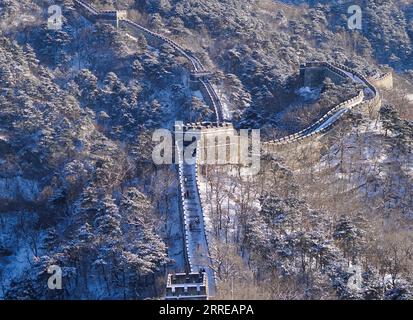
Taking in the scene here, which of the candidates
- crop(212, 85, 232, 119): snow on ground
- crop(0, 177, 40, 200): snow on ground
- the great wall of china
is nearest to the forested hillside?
crop(0, 177, 40, 200): snow on ground

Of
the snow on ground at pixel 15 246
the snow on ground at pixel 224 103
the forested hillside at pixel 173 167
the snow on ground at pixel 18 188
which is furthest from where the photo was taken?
the snow on ground at pixel 224 103

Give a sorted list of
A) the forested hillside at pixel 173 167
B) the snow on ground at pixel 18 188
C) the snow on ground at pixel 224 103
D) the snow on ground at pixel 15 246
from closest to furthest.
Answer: the forested hillside at pixel 173 167 < the snow on ground at pixel 15 246 < the snow on ground at pixel 18 188 < the snow on ground at pixel 224 103

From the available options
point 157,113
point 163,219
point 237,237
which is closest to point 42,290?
point 163,219

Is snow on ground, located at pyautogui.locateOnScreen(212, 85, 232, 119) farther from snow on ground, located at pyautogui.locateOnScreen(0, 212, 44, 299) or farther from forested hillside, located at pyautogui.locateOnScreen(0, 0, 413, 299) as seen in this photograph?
snow on ground, located at pyautogui.locateOnScreen(0, 212, 44, 299)

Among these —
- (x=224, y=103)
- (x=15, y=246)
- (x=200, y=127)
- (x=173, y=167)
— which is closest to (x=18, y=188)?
(x=15, y=246)

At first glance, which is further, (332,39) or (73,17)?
(332,39)

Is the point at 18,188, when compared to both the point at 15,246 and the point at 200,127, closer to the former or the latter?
the point at 15,246

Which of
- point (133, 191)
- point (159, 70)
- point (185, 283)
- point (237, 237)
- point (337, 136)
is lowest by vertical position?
point (185, 283)

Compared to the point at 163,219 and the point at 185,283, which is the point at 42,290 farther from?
the point at 185,283

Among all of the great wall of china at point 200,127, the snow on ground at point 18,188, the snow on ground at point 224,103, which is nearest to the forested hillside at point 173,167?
the snow on ground at point 18,188

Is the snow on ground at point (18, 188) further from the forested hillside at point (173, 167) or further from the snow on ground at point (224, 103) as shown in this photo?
the snow on ground at point (224, 103)
